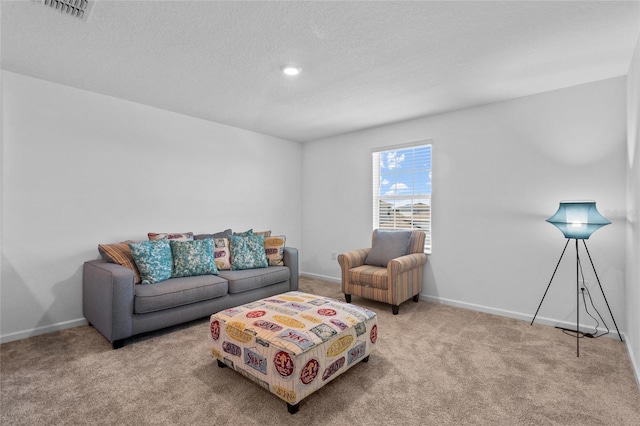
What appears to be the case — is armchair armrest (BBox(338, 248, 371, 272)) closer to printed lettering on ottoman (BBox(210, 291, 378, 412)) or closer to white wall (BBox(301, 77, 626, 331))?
white wall (BBox(301, 77, 626, 331))

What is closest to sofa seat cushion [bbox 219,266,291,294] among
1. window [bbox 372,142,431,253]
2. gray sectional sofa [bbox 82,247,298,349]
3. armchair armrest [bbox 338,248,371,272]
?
gray sectional sofa [bbox 82,247,298,349]

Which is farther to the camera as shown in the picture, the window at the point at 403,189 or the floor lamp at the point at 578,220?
the window at the point at 403,189

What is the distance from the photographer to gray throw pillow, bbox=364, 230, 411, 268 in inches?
156

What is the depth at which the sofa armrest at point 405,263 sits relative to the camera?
3.46 m

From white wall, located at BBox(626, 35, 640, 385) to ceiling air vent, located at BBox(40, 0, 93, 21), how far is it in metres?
3.84

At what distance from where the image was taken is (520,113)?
134 inches

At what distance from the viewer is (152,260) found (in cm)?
311

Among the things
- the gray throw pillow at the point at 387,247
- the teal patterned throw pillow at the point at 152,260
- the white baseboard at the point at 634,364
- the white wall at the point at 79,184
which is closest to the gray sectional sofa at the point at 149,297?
the teal patterned throw pillow at the point at 152,260

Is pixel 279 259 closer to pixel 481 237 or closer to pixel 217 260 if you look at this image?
pixel 217 260

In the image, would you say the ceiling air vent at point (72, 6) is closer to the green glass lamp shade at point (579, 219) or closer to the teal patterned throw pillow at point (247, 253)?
the teal patterned throw pillow at point (247, 253)

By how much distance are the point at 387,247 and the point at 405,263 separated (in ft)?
1.65

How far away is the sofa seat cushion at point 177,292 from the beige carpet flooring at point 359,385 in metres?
0.33

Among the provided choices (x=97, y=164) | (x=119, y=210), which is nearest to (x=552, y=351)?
(x=119, y=210)

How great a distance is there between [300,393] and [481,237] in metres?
2.91
